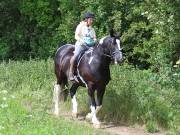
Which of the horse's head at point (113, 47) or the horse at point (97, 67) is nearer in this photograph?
the horse's head at point (113, 47)

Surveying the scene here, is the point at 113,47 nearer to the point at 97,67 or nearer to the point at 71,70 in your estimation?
the point at 97,67

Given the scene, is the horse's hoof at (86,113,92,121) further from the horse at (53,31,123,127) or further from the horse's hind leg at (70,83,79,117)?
the horse's hind leg at (70,83,79,117)

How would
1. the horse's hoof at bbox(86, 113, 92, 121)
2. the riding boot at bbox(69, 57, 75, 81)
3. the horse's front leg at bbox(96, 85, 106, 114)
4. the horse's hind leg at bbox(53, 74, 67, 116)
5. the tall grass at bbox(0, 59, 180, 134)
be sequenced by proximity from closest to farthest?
1. the tall grass at bbox(0, 59, 180, 134)
2. the horse's front leg at bbox(96, 85, 106, 114)
3. the horse's hoof at bbox(86, 113, 92, 121)
4. the riding boot at bbox(69, 57, 75, 81)
5. the horse's hind leg at bbox(53, 74, 67, 116)

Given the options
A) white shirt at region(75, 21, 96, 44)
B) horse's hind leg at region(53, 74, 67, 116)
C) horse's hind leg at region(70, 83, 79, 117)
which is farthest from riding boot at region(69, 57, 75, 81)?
horse's hind leg at region(53, 74, 67, 116)

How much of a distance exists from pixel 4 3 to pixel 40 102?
49.1 ft

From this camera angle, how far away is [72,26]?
23641 millimetres

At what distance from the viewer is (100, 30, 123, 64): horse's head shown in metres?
12.8

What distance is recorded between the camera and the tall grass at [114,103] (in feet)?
37.5

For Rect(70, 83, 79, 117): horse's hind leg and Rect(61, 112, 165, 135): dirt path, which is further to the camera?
Rect(70, 83, 79, 117): horse's hind leg

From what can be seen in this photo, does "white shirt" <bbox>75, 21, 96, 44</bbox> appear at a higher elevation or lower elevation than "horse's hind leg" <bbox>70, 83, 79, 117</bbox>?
higher

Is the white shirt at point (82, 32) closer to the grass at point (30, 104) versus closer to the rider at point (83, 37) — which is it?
the rider at point (83, 37)

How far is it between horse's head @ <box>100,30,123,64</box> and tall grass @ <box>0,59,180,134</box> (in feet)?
4.50

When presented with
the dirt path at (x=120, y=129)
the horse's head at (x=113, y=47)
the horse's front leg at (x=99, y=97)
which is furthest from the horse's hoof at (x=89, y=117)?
the horse's head at (x=113, y=47)

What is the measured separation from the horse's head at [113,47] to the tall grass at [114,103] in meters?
1.37
